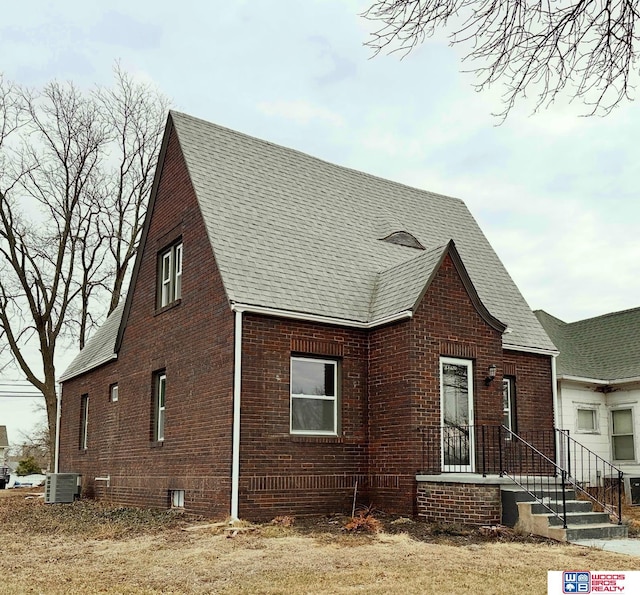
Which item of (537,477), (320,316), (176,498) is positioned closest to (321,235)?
(320,316)

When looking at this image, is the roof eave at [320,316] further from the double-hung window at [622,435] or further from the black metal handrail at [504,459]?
the double-hung window at [622,435]

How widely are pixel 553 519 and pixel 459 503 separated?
156 centimetres

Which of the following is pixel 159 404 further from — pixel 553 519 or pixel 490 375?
pixel 553 519

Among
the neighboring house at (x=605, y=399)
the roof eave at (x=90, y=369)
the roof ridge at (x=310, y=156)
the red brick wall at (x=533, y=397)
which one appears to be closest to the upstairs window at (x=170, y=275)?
the roof eave at (x=90, y=369)

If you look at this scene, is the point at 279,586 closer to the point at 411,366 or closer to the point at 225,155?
the point at 411,366

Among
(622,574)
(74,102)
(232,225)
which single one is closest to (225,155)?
(232,225)

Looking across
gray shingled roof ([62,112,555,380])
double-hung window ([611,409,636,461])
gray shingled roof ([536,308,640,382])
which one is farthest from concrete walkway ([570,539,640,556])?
double-hung window ([611,409,636,461])

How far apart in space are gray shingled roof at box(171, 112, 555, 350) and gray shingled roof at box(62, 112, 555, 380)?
0.03m

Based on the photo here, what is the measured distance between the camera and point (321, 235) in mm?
16766

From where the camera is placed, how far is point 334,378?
14789mm

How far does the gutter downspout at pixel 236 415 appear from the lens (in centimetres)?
1306

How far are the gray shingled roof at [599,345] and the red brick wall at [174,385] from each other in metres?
9.54

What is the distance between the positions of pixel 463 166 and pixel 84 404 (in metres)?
14.7

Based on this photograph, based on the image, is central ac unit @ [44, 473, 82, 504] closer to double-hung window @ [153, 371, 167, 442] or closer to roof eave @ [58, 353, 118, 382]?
roof eave @ [58, 353, 118, 382]
